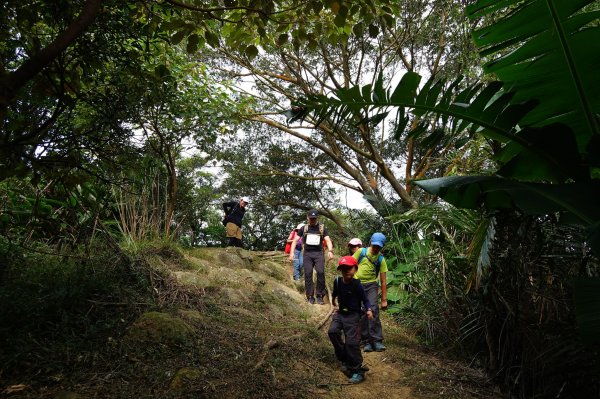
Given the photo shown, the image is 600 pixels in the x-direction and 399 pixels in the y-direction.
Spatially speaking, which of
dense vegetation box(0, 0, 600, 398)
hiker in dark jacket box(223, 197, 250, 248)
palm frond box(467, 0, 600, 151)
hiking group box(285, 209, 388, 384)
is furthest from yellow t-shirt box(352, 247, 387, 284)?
hiker in dark jacket box(223, 197, 250, 248)

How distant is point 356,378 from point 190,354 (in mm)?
2076

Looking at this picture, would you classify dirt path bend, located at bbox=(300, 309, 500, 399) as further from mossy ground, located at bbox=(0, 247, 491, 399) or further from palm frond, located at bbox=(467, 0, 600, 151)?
palm frond, located at bbox=(467, 0, 600, 151)

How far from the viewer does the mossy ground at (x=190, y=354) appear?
3338 mm

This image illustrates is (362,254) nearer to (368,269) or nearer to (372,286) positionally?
(368,269)

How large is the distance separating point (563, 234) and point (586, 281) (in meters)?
2.04

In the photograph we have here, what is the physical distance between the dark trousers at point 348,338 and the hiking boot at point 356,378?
0.06m

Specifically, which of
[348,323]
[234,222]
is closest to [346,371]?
[348,323]

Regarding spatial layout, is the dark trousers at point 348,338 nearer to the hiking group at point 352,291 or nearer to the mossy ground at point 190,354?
the hiking group at point 352,291

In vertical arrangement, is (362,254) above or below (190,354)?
above

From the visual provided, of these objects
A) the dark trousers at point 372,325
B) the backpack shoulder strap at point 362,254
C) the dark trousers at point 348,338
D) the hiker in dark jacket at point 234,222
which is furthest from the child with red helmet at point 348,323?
the hiker in dark jacket at point 234,222

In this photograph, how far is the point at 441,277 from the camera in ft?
19.1

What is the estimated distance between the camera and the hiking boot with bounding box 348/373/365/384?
15.5 ft

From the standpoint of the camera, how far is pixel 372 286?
20.3 feet

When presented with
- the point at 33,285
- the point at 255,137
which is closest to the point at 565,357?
the point at 33,285
